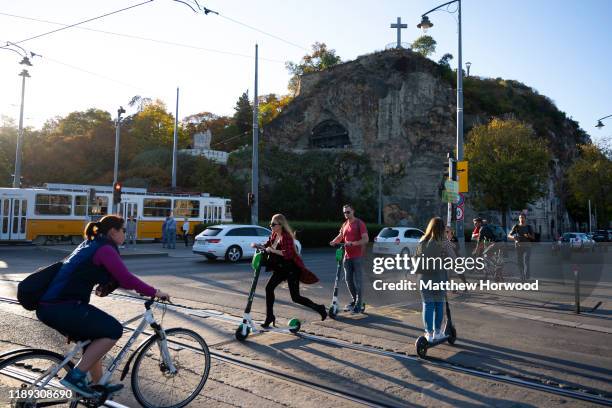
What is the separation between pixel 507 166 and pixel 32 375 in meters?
38.9

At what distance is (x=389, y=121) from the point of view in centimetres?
5156

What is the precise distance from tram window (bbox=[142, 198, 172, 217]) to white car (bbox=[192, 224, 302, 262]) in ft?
40.0

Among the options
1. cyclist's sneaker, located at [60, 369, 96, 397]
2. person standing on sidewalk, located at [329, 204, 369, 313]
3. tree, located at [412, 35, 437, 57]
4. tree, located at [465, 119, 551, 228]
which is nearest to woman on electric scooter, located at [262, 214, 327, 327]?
person standing on sidewalk, located at [329, 204, 369, 313]

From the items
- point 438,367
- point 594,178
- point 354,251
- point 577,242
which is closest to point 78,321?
point 438,367

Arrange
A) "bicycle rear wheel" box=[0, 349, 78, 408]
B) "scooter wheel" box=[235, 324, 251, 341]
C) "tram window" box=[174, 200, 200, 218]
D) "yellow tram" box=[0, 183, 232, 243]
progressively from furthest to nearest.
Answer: "tram window" box=[174, 200, 200, 218] → "yellow tram" box=[0, 183, 232, 243] → "scooter wheel" box=[235, 324, 251, 341] → "bicycle rear wheel" box=[0, 349, 78, 408]

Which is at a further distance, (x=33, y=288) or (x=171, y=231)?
(x=171, y=231)

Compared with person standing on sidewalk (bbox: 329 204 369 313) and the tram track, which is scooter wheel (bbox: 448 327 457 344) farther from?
person standing on sidewalk (bbox: 329 204 369 313)

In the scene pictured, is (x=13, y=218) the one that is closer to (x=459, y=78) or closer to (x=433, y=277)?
(x=459, y=78)

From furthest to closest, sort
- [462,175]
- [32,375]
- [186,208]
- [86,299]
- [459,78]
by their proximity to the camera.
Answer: [186,208] → [459,78] → [462,175] → [86,299] → [32,375]

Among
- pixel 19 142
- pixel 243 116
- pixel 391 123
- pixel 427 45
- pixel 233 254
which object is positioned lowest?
pixel 233 254

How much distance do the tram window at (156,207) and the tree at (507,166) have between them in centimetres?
2330

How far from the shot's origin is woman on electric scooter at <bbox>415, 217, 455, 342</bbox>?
→ 21.0ft

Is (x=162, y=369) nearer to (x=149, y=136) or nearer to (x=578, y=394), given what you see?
(x=578, y=394)

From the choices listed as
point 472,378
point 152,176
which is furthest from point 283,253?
point 152,176
